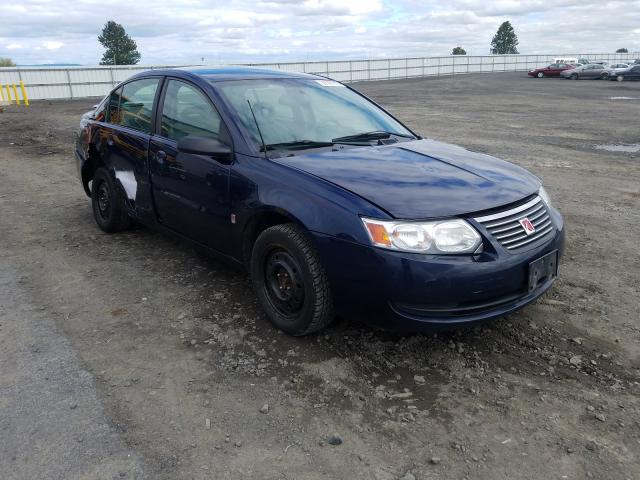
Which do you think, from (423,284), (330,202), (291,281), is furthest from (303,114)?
(423,284)

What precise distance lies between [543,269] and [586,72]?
1864 inches

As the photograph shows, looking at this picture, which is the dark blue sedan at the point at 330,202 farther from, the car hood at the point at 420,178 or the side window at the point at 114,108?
the side window at the point at 114,108

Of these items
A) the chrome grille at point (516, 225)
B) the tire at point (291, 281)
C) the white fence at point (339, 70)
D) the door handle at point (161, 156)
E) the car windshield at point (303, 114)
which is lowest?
the tire at point (291, 281)

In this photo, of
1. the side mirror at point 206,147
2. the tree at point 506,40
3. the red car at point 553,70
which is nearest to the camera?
the side mirror at point 206,147

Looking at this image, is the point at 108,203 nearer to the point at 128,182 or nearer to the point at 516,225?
the point at 128,182

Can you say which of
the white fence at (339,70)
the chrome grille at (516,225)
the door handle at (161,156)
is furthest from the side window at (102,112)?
the white fence at (339,70)

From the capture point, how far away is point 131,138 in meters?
4.84

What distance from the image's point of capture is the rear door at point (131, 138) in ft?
15.4

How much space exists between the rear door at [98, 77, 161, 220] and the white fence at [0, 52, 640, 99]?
25.7ft

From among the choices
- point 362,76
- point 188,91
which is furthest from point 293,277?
point 362,76

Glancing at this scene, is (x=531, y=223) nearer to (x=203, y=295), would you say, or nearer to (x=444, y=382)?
(x=444, y=382)

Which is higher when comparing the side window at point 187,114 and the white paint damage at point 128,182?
the side window at point 187,114

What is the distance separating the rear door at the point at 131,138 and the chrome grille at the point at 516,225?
114 inches

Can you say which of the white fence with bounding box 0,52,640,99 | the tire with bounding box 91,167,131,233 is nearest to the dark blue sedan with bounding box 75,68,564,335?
the tire with bounding box 91,167,131,233
